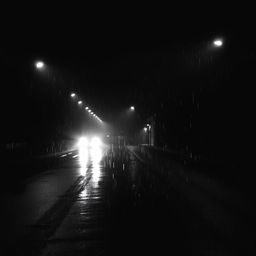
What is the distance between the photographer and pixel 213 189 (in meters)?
14.1

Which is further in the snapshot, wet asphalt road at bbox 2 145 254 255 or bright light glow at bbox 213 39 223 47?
bright light glow at bbox 213 39 223 47

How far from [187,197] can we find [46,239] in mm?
6862

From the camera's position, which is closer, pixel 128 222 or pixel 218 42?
pixel 128 222

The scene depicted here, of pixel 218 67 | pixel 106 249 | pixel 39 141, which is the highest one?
pixel 218 67

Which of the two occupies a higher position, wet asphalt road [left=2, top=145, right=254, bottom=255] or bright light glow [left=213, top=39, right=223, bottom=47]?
bright light glow [left=213, top=39, right=223, bottom=47]

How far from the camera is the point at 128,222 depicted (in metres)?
9.98

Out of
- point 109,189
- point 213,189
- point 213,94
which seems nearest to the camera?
point 213,189

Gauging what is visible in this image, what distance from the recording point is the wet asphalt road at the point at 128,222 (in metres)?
7.61

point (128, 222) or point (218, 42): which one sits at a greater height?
point (218, 42)

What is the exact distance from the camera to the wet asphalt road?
25.0 feet

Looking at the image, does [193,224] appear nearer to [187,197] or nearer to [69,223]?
[69,223]

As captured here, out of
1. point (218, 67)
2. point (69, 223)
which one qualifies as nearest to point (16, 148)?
point (218, 67)

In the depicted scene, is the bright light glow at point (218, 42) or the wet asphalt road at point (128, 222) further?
the bright light glow at point (218, 42)

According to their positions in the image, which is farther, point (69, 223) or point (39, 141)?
point (39, 141)
